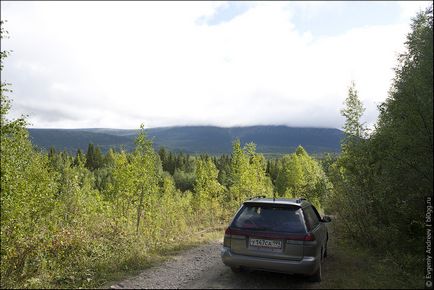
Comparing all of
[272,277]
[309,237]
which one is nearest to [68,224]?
[272,277]

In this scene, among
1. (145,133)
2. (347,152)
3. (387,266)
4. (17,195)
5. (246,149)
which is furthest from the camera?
(246,149)

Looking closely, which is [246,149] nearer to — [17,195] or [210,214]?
[210,214]

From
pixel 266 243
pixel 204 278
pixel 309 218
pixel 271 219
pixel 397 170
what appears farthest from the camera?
pixel 397 170

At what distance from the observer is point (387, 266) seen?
366 inches

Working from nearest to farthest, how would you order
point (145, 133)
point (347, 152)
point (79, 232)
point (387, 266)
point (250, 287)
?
point (250, 287) < point (387, 266) < point (79, 232) < point (347, 152) < point (145, 133)

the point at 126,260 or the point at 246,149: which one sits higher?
the point at 246,149

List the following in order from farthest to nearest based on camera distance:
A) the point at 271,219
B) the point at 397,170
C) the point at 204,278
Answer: the point at 397,170, the point at 204,278, the point at 271,219

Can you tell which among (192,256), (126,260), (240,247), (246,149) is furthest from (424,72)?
(246,149)

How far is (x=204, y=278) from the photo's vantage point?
852cm

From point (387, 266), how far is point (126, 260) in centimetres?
720

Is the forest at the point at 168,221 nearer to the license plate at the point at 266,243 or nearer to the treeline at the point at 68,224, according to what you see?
the treeline at the point at 68,224

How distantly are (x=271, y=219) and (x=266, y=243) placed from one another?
0.56 meters

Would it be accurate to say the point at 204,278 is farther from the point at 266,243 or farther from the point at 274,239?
the point at 274,239

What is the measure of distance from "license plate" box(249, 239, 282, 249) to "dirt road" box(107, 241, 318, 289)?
89 centimetres
